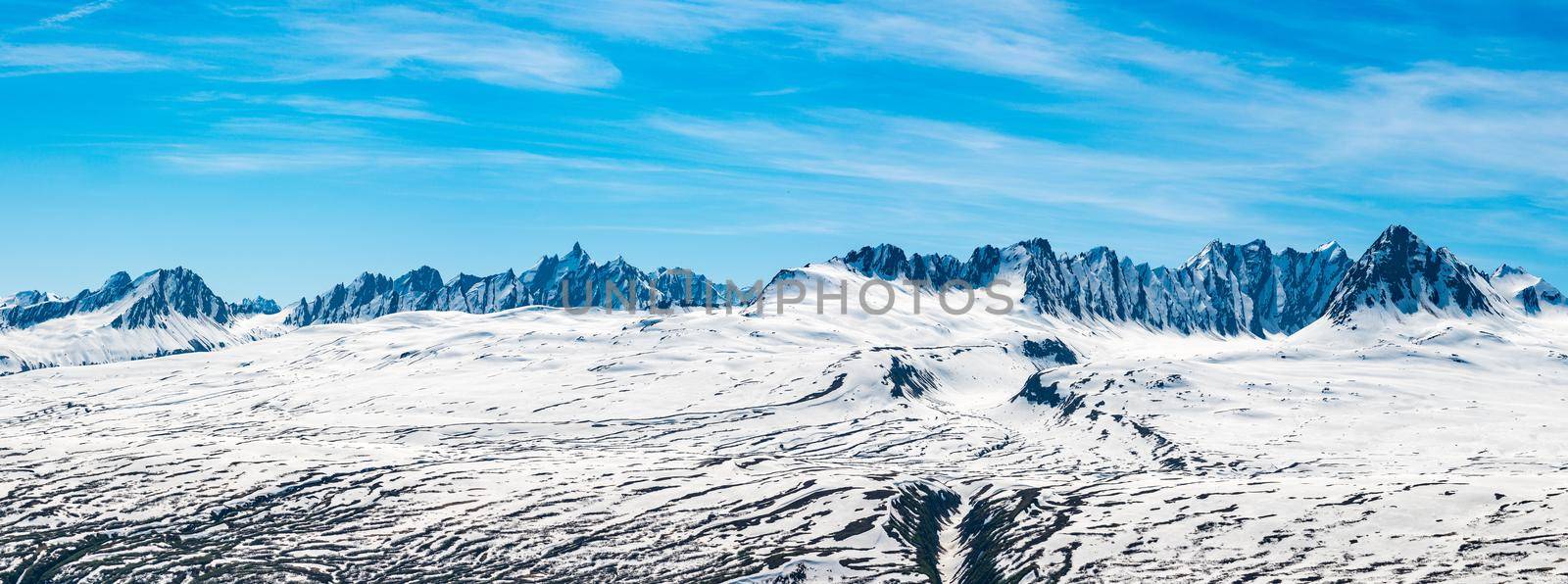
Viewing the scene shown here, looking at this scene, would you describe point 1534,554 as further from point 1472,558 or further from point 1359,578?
point 1359,578

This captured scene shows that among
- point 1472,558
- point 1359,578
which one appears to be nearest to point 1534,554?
point 1472,558

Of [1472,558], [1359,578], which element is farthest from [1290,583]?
[1472,558]

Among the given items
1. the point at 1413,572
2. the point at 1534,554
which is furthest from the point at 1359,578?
the point at 1534,554

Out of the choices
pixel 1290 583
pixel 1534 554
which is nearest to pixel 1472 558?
pixel 1534 554

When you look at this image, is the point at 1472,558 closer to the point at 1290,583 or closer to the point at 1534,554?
the point at 1534,554

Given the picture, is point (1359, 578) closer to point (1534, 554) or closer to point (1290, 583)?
point (1290, 583)
